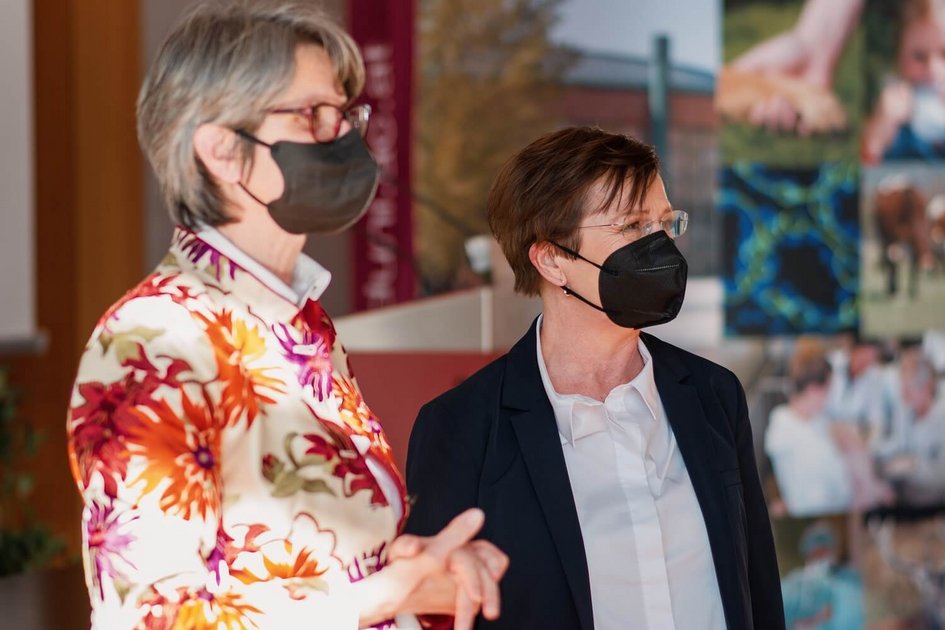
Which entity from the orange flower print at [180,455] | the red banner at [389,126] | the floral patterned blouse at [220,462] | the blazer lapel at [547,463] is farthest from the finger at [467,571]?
the red banner at [389,126]

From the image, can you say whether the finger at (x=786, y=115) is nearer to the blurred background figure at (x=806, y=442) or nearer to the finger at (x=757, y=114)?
the finger at (x=757, y=114)

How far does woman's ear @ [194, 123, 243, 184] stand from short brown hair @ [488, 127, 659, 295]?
0.75 metres

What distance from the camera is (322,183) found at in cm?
127

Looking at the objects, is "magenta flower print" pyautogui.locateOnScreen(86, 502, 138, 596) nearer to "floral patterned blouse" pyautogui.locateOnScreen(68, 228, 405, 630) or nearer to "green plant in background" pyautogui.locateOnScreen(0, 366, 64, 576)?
"floral patterned blouse" pyautogui.locateOnScreen(68, 228, 405, 630)

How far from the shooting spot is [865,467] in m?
4.64

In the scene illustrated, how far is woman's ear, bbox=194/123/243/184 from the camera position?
1.20 meters

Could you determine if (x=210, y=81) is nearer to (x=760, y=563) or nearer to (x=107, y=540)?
(x=107, y=540)

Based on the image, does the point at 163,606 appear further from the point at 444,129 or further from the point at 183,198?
the point at 444,129

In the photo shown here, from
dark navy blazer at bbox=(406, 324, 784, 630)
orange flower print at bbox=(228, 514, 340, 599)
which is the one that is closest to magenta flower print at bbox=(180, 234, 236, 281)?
orange flower print at bbox=(228, 514, 340, 599)

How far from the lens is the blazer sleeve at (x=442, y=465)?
5.57ft

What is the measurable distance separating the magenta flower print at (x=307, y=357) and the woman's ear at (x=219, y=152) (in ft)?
0.59

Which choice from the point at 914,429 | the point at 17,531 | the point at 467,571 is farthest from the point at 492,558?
the point at 17,531

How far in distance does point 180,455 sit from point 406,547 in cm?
24

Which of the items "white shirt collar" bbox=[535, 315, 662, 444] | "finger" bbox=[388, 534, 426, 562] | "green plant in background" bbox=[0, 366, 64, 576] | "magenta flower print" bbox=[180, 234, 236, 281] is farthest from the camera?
"green plant in background" bbox=[0, 366, 64, 576]
